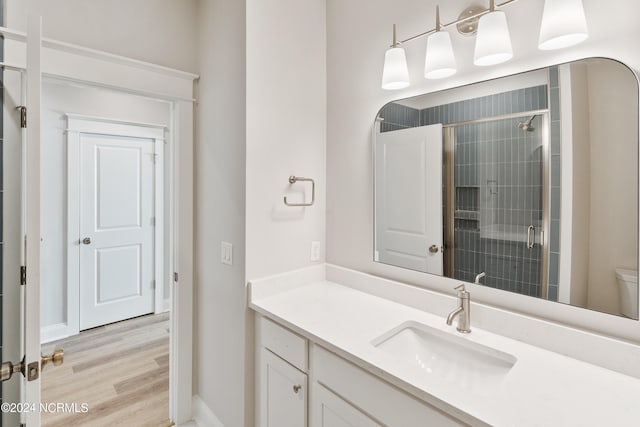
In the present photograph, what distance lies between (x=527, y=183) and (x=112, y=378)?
9.81 feet

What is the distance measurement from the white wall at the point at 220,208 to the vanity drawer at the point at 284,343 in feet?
0.50

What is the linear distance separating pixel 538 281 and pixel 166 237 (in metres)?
3.59

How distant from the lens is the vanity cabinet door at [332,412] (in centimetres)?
104

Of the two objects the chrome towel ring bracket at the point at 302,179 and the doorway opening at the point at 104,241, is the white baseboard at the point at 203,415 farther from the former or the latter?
the chrome towel ring bracket at the point at 302,179

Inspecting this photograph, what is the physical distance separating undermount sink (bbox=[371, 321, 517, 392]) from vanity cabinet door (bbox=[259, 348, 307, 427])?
39cm

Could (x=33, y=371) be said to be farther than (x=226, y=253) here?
No

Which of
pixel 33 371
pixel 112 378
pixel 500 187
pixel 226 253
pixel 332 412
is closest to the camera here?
pixel 33 371

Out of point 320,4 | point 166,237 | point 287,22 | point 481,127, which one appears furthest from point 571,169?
point 166,237

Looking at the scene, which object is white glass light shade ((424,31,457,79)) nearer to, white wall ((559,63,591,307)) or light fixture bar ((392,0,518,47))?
light fixture bar ((392,0,518,47))

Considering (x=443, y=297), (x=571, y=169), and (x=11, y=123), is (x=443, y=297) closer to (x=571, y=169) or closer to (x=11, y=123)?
(x=571, y=169)

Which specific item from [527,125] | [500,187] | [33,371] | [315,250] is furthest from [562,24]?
[33,371]

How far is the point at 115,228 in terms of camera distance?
3363 mm

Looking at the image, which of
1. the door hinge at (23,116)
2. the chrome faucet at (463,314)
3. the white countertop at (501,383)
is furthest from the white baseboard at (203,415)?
the door hinge at (23,116)

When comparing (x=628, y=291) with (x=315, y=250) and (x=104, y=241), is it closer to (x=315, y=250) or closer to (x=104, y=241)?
(x=315, y=250)
